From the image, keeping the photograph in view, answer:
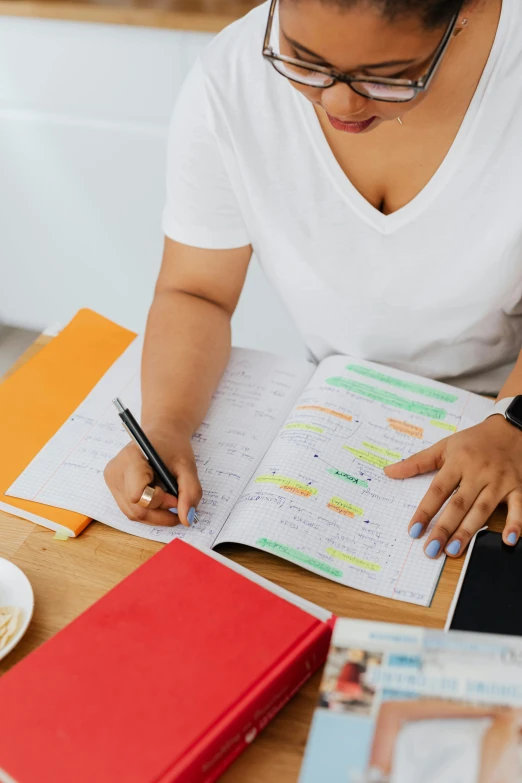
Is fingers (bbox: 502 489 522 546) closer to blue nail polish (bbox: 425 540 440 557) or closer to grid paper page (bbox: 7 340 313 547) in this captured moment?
blue nail polish (bbox: 425 540 440 557)

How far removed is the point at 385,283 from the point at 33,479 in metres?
0.51

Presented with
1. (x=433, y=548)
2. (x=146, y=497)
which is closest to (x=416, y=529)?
(x=433, y=548)

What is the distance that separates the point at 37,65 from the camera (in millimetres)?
1818

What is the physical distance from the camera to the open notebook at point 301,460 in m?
0.83

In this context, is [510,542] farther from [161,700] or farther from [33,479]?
[33,479]

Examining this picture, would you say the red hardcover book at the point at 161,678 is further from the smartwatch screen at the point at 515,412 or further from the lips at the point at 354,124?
the lips at the point at 354,124

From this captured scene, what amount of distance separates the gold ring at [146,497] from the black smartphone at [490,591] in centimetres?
31

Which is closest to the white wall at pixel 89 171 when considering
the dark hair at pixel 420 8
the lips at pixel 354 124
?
the lips at pixel 354 124

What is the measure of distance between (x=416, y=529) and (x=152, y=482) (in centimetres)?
27

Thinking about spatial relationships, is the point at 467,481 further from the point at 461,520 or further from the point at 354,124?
the point at 354,124

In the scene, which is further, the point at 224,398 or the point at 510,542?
the point at 224,398

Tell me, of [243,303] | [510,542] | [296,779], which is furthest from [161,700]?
[243,303]

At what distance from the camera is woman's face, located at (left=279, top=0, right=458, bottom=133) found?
0.70m

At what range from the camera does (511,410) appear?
3.03 ft
